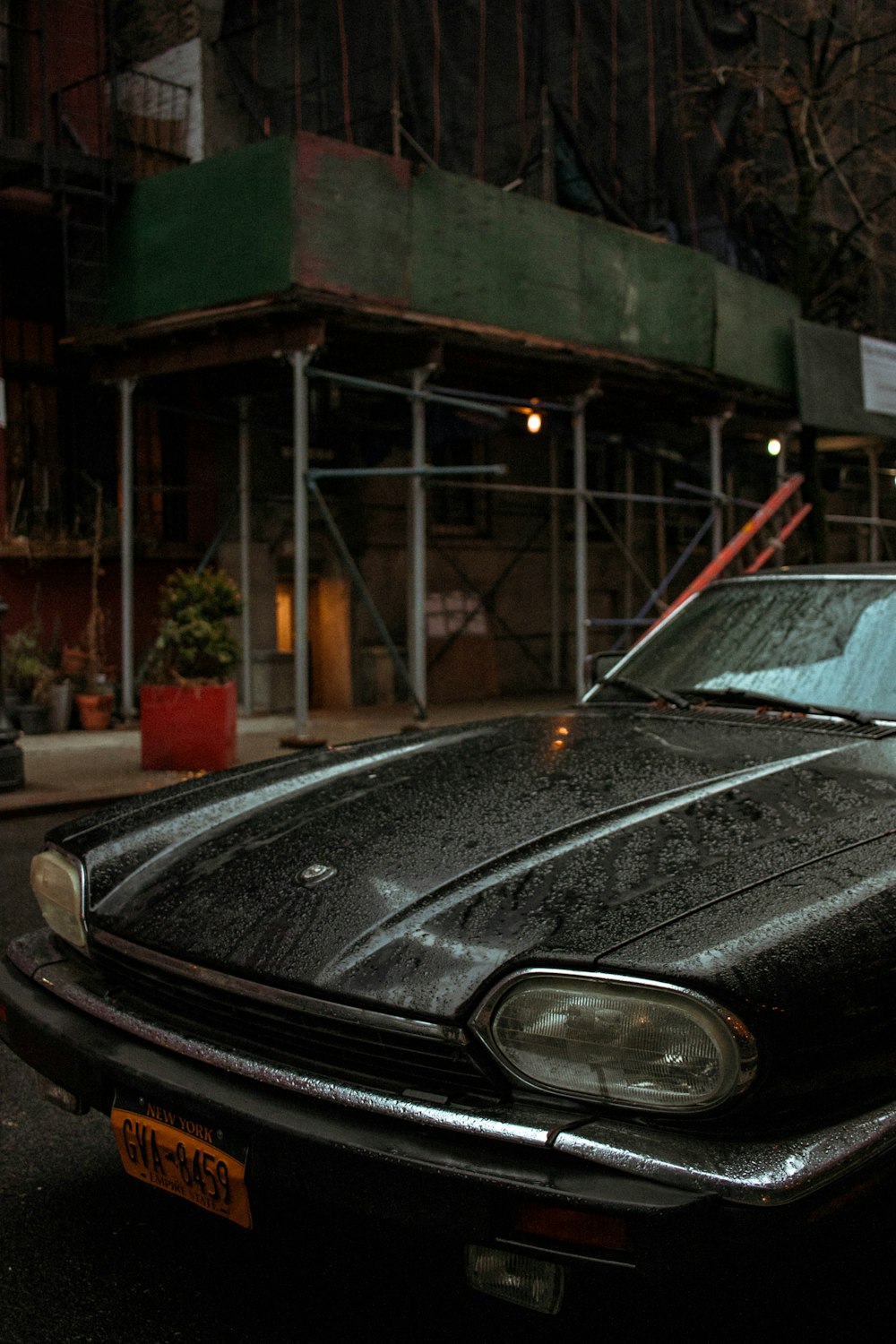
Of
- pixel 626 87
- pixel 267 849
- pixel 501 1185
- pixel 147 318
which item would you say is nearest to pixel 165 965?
pixel 267 849

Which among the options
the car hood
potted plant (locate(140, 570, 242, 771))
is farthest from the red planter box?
the car hood

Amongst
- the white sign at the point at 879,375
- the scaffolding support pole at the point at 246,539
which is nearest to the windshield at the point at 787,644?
the scaffolding support pole at the point at 246,539

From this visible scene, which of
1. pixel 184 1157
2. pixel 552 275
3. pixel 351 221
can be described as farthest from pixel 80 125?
pixel 184 1157

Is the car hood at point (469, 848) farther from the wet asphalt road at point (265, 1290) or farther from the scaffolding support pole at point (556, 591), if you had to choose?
the scaffolding support pole at point (556, 591)

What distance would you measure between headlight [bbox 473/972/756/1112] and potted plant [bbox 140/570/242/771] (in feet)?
27.5

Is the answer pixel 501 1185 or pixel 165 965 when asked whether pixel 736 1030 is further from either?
pixel 165 965

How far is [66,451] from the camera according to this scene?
14273 mm

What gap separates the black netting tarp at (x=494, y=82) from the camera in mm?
15680

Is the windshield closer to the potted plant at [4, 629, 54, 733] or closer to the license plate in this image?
the license plate

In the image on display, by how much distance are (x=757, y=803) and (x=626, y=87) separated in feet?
55.0

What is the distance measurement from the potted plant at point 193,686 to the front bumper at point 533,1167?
26.5 ft

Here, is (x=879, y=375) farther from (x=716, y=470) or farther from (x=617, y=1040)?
(x=617, y=1040)

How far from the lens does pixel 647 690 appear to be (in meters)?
3.75

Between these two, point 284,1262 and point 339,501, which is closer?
point 284,1262
